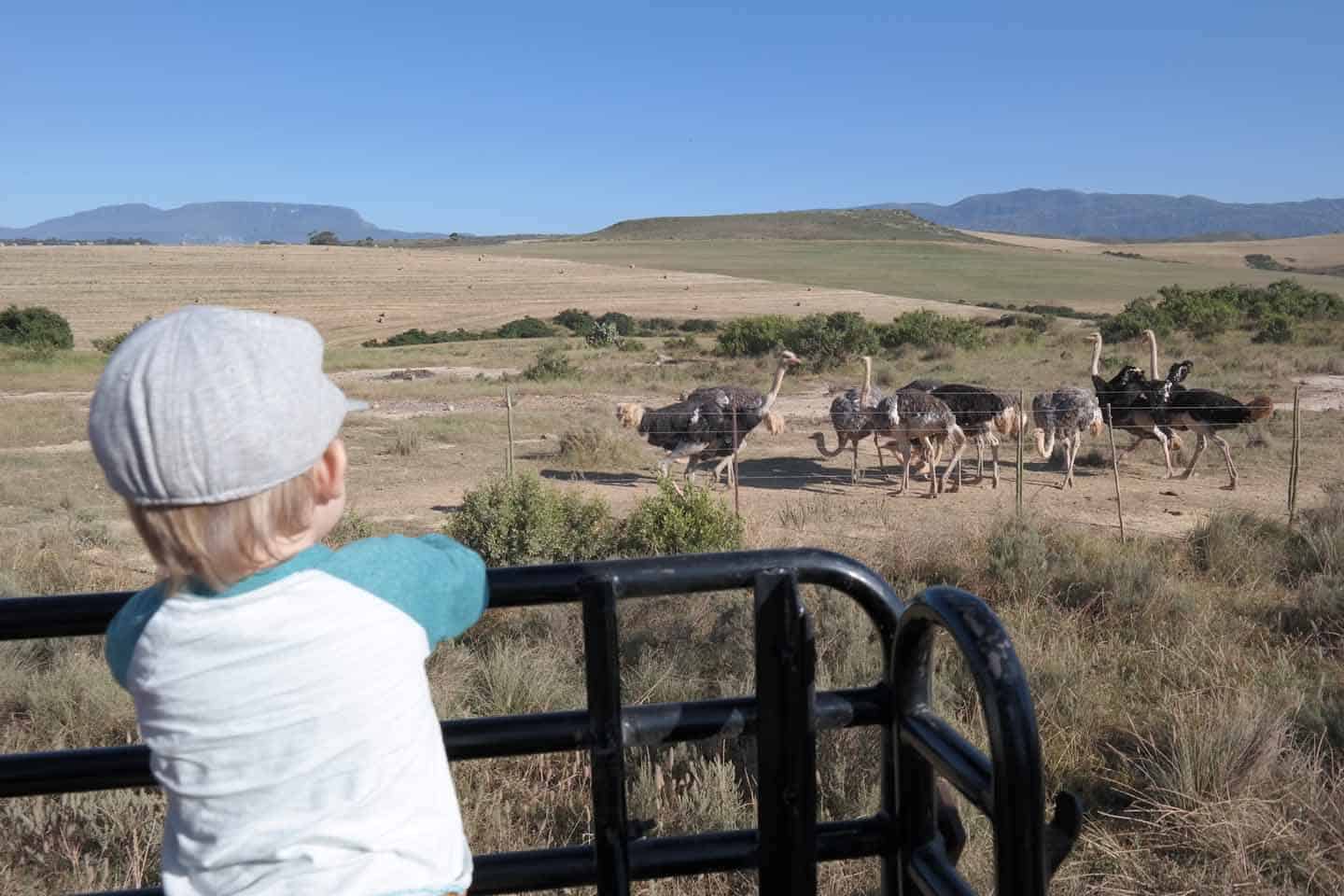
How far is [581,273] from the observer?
273ft

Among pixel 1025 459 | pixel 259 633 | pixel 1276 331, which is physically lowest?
pixel 1025 459

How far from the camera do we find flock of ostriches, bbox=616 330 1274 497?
1434cm

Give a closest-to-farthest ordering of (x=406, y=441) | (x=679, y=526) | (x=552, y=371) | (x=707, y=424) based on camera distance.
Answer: (x=679, y=526)
(x=707, y=424)
(x=406, y=441)
(x=552, y=371)

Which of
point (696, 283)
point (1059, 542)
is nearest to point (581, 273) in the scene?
point (696, 283)

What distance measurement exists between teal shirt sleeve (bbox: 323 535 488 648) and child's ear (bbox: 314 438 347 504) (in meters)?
0.07

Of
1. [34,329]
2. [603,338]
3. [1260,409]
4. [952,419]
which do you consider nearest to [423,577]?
[952,419]

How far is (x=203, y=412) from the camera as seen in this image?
1322mm

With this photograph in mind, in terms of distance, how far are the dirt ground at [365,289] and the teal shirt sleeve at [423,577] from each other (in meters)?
43.5

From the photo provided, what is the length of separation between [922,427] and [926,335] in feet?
60.4

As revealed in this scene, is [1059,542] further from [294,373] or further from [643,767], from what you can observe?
[294,373]

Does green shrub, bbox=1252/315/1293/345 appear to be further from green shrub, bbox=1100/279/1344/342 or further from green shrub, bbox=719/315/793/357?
green shrub, bbox=719/315/793/357

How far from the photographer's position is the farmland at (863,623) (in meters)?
4.07

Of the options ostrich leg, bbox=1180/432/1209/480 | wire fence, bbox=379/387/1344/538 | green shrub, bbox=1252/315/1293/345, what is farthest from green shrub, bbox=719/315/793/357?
ostrich leg, bbox=1180/432/1209/480

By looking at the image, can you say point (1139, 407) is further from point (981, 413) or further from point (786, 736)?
point (786, 736)
